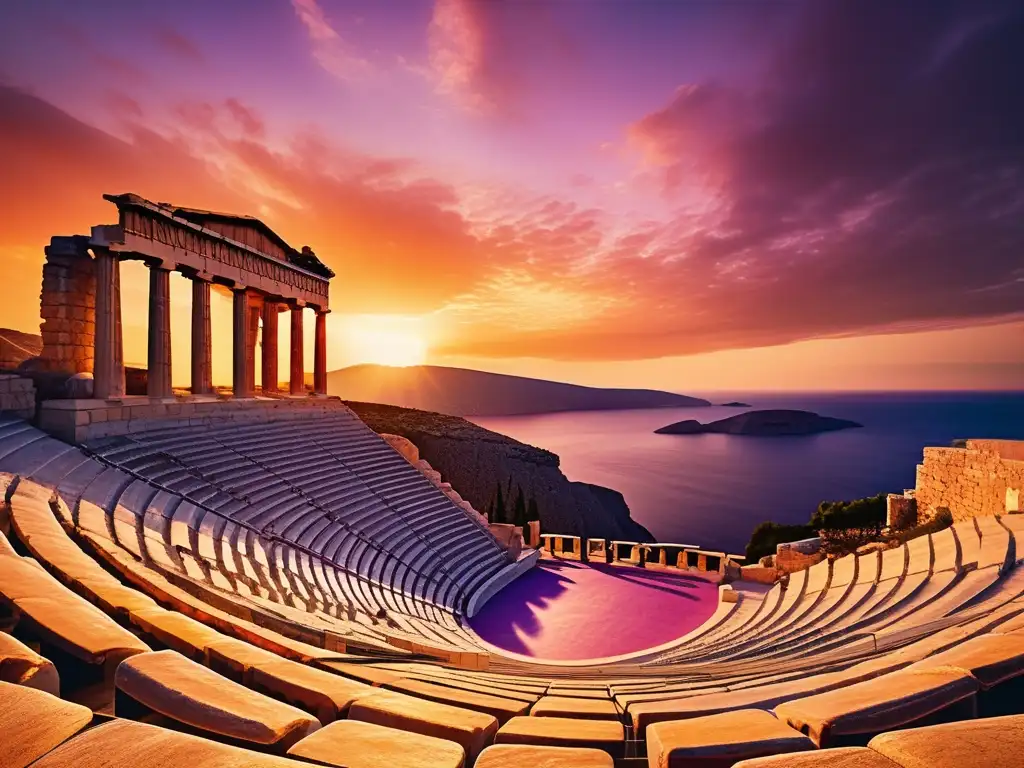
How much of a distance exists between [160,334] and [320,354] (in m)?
10.1

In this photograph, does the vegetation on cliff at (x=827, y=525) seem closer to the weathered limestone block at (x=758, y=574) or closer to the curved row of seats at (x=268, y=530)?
the weathered limestone block at (x=758, y=574)

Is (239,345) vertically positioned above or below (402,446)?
above

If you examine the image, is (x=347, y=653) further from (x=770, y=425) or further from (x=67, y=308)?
(x=770, y=425)

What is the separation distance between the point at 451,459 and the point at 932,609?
44.2 m

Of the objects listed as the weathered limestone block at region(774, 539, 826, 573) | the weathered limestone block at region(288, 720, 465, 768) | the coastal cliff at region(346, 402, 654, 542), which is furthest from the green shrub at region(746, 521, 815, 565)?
the weathered limestone block at region(288, 720, 465, 768)

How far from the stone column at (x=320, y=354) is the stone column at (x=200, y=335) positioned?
6.98m

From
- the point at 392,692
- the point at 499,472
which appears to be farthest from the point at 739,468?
the point at 392,692

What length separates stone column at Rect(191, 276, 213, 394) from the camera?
1895 cm

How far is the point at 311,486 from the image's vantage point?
15516 millimetres

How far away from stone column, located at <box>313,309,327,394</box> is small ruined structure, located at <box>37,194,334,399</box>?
52.4 inches

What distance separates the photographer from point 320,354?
86.9 ft

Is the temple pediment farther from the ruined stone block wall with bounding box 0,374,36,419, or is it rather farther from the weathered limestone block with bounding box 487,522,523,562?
the weathered limestone block with bounding box 487,522,523,562

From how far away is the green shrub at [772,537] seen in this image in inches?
940

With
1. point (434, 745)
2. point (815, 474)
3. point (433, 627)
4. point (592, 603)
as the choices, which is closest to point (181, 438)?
point (433, 627)
